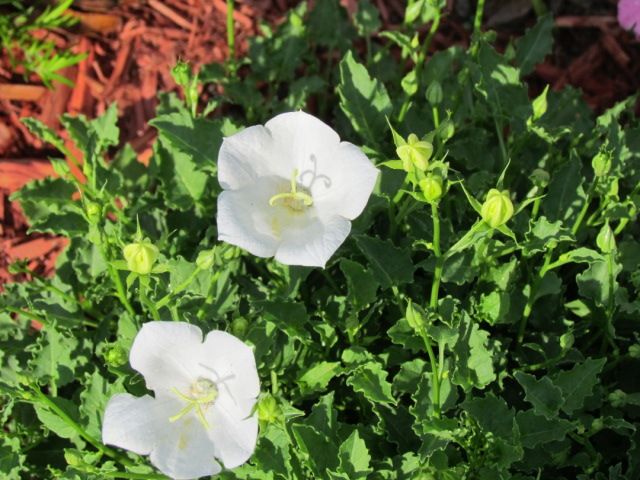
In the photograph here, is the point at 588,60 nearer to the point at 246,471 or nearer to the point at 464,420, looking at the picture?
the point at 464,420

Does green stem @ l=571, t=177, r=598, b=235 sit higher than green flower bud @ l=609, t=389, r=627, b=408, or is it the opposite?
green stem @ l=571, t=177, r=598, b=235

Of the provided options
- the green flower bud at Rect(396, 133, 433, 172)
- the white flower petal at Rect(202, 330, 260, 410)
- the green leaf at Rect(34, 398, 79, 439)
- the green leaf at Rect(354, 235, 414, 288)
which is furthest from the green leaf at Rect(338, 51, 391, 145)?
the green leaf at Rect(34, 398, 79, 439)

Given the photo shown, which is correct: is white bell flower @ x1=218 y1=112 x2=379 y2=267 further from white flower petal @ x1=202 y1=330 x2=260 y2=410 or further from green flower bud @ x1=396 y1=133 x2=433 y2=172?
white flower petal @ x1=202 y1=330 x2=260 y2=410

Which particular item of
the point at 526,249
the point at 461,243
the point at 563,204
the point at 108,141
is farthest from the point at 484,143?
the point at 108,141

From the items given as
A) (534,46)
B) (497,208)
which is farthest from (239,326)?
(534,46)

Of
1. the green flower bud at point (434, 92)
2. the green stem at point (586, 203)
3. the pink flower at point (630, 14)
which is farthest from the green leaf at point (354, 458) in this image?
the pink flower at point (630, 14)

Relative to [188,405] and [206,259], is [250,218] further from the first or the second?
[188,405]
